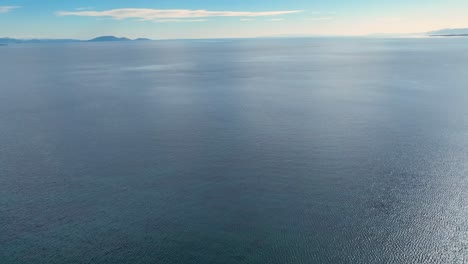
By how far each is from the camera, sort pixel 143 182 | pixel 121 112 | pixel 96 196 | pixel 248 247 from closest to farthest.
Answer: pixel 248 247 < pixel 96 196 < pixel 143 182 < pixel 121 112

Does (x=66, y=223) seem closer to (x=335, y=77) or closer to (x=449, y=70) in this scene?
(x=335, y=77)

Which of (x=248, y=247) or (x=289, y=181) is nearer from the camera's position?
(x=248, y=247)

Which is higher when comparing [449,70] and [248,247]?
[449,70]

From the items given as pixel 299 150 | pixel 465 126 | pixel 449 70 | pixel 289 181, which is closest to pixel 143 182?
pixel 289 181

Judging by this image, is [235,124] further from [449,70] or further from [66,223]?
[449,70]

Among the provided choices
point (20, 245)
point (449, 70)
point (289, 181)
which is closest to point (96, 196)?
point (20, 245)

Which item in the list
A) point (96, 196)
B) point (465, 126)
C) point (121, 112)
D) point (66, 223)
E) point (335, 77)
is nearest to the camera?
point (66, 223)
